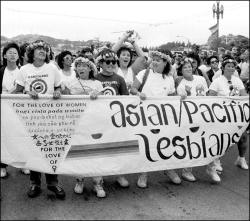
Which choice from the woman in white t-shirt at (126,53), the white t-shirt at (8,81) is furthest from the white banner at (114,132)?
the woman in white t-shirt at (126,53)

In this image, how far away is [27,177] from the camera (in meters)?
5.18

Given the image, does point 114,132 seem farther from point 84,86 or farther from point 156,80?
point 156,80

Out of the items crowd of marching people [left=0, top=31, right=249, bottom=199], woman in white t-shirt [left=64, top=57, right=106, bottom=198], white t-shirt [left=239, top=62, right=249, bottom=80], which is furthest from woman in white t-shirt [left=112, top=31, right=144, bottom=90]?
white t-shirt [left=239, top=62, right=249, bottom=80]

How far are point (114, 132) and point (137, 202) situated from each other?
35.1 inches

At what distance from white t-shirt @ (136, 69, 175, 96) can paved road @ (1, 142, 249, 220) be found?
1251mm

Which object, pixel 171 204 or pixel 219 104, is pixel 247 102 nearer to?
pixel 219 104

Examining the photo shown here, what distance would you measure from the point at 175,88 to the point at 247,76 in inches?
164

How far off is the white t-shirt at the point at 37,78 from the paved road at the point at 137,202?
1287 millimetres

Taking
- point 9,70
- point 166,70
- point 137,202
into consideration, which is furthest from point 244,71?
point 9,70

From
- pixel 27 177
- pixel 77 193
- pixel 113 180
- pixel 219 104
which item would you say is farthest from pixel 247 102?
pixel 27 177

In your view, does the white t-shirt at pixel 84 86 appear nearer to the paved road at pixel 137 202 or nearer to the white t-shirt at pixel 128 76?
the paved road at pixel 137 202

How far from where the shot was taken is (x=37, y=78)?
177 inches

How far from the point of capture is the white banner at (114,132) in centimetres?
425

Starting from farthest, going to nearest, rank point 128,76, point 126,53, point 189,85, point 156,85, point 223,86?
point 128,76 → point 126,53 → point 223,86 → point 189,85 → point 156,85
